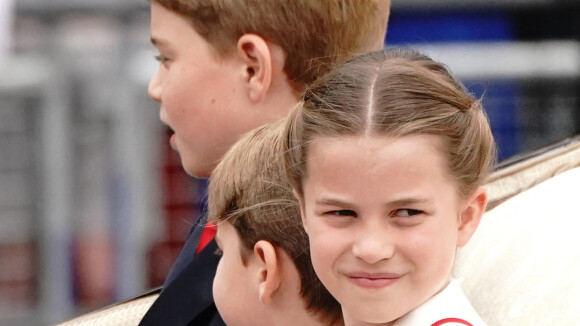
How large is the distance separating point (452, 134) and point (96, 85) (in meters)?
4.05

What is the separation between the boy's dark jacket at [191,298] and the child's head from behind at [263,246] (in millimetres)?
101

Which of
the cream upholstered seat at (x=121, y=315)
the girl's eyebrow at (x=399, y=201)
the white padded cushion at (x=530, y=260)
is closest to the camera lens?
the girl's eyebrow at (x=399, y=201)

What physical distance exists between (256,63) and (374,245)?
0.55 meters

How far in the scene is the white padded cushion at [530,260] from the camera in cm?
113

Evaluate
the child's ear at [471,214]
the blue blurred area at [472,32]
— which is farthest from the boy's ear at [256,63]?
the blue blurred area at [472,32]

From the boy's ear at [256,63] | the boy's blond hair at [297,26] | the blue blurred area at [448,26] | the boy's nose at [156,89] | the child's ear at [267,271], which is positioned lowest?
the child's ear at [267,271]

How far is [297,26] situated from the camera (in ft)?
4.63

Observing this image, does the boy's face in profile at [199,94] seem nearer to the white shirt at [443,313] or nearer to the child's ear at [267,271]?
the child's ear at [267,271]

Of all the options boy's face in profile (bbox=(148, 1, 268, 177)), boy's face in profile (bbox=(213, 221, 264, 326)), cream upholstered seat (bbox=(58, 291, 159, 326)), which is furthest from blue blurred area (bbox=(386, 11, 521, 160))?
boy's face in profile (bbox=(213, 221, 264, 326))

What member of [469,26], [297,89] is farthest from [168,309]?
[469,26]

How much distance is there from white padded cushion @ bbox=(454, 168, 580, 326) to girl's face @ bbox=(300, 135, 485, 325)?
19 cm

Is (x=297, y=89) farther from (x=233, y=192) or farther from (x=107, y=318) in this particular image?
(x=107, y=318)

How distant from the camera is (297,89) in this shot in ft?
4.75

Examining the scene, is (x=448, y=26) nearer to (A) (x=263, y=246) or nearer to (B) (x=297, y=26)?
(B) (x=297, y=26)
